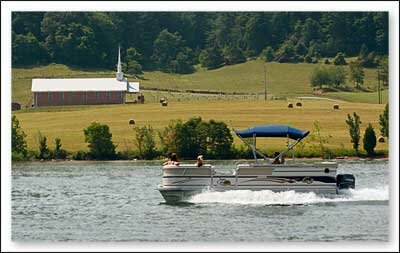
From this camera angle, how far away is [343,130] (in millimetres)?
69000

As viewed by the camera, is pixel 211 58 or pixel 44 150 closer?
pixel 44 150

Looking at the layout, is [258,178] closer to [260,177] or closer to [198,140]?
[260,177]

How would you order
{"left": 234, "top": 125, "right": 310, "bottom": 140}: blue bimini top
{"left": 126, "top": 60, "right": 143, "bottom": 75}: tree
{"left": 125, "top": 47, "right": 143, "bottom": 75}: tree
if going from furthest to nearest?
{"left": 125, "top": 47, "right": 143, "bottom": 75}: tree, {"left": 126, "top": 60, "right": 143, "bottom": 75}: tree, {"left": 234, "top": 125, "right": 310, "bottom": 140}: blue bimini top

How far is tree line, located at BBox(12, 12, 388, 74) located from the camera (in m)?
72.1

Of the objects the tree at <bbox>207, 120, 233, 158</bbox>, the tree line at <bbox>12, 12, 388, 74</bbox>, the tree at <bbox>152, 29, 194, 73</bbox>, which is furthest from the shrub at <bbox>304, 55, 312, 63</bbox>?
the tree at <bbox>207, 120, 233, 158</bbox>

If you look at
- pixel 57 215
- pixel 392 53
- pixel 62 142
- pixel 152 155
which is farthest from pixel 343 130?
pixel 392 53

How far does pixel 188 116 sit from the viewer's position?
250ft

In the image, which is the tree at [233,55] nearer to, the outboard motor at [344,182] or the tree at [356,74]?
the tree at [356,74]

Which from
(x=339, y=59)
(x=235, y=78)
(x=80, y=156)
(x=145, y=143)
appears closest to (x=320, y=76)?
(x=339, y=59)

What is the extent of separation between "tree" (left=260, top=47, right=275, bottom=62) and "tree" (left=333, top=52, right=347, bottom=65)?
198 inches

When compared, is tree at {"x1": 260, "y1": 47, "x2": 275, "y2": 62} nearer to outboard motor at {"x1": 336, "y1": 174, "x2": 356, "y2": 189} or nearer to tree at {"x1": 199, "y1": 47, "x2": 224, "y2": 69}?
tree at {"x1": 199, "y1": 47, "x2": 224, "y2": 69}

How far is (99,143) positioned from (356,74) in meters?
22.5

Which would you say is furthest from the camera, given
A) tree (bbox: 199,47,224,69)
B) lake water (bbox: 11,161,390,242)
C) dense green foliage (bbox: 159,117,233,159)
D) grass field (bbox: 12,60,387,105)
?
tree (bbox: 199,47,224,69)

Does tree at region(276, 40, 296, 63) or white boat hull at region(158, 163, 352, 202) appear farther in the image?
tree at region(276, 40, 296, 63)
